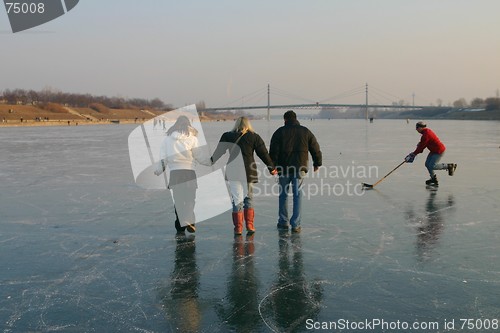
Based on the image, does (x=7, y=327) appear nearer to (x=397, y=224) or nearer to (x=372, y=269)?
(x=372, y=269)

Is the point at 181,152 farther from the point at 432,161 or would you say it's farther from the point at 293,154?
the point at 432,161

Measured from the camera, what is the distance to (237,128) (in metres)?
6.34

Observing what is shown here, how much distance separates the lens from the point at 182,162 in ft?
20.9

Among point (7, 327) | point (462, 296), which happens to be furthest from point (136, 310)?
point (462, 296)

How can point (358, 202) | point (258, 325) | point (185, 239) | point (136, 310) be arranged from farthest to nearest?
point (358, 202), point (185, 239), point (136, 310), point (258, 325)

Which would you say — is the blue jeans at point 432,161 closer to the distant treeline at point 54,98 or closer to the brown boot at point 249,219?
the brown boot at point 249,219

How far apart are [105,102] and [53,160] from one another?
17690cm

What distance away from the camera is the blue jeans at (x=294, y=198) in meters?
6.57

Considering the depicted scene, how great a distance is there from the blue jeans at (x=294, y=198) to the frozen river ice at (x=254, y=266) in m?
0.27

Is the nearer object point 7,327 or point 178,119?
point 7,327

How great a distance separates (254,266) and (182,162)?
2.05m

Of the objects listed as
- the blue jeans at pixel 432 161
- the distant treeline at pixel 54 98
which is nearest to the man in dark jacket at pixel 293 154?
the blue jeans at pixel 432 161

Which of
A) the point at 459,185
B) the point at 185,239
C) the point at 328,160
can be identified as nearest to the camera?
the point at 185,239

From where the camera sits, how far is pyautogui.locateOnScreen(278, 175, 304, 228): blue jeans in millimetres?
6566
